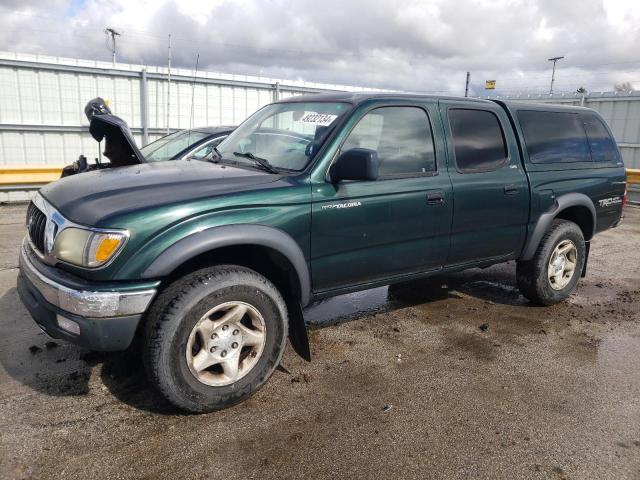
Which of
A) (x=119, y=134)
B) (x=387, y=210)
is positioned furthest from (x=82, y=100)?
(x=387, y=210)

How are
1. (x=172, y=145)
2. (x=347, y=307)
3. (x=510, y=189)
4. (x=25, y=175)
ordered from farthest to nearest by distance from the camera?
1. (x=25, y=175)
2. (x=172, y=145)
3. (x=347, y=307)
4. (x=510, y=189)

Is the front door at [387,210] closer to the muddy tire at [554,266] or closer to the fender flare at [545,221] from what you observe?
the fender flare at [545,221]

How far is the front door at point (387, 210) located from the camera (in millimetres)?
3452

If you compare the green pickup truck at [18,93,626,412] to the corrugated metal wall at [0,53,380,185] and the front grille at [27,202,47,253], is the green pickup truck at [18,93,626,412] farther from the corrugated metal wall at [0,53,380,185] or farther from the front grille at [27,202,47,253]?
the corrugated metal wall at [0,53,380,185]

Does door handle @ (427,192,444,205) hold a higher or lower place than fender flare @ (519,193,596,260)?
higher

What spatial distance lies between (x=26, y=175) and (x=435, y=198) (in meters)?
9.15

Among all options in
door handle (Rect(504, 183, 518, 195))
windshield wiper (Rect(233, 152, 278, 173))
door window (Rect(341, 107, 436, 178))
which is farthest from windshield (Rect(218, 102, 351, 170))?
door handle (Rect(504, 183, 518, 195))

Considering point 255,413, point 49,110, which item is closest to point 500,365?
point 255,413

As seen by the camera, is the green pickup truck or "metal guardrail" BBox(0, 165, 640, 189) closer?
the green pickup truck

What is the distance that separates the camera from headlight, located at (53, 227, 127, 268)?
→ 2.69m

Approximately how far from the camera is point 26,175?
33.2ft

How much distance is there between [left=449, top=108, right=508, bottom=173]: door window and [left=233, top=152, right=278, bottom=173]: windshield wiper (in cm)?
154

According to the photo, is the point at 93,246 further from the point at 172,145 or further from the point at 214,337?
the point at 172,145

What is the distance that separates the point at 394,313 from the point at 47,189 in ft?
10.3
